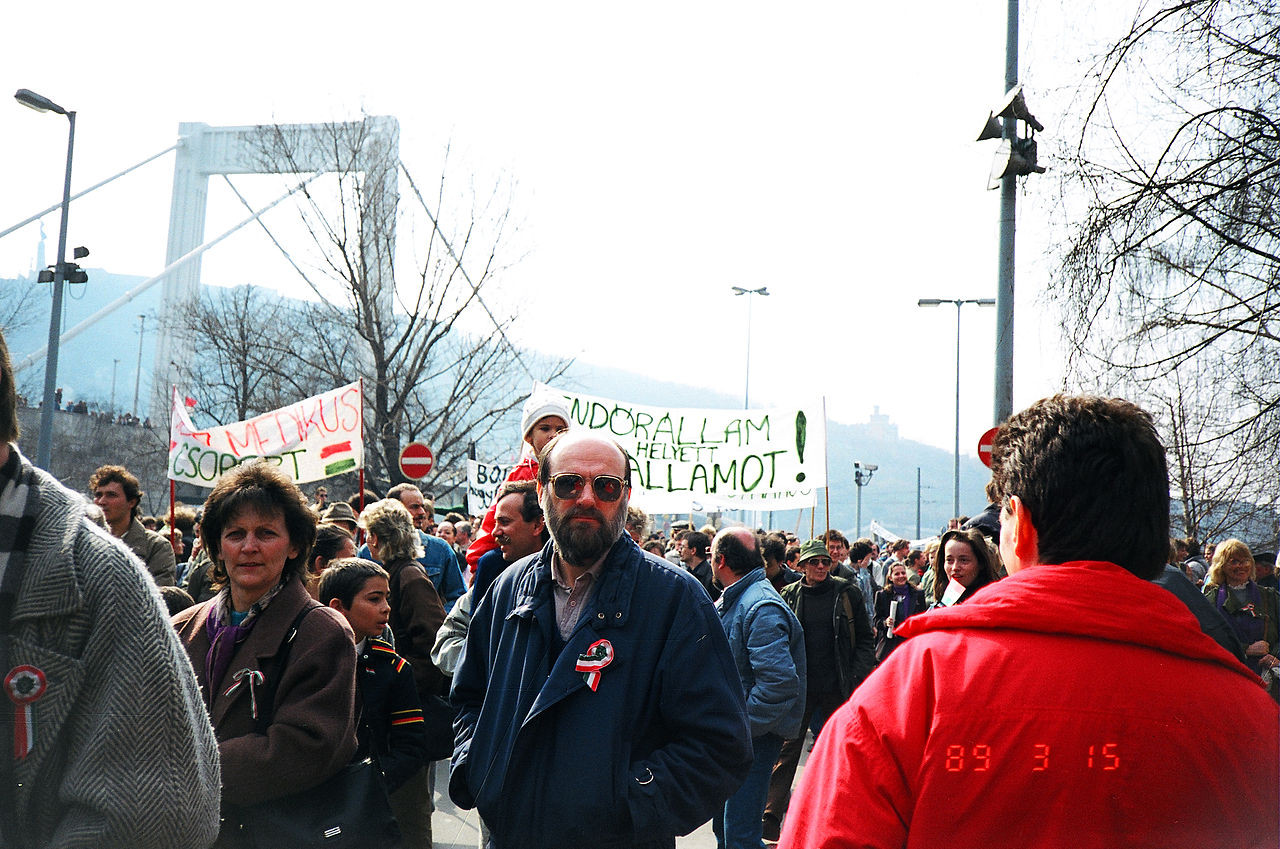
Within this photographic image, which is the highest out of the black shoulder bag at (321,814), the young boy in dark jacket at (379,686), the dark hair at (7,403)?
the dark hair at (7,403)

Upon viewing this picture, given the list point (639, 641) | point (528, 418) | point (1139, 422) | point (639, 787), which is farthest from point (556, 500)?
point (528, 418)

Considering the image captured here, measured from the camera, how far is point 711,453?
1265 cm

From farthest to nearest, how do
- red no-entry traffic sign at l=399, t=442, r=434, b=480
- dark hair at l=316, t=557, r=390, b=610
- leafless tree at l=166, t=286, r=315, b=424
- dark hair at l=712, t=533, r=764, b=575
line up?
leafless tree at l=166, t=286, r=315, b=424
red no-entry traffic sign at l=399, t=442, r=434, b=480
dark hair at l=712, t=533, r=764, b=575
dark hair at l=316, t=557, r=390, b=610

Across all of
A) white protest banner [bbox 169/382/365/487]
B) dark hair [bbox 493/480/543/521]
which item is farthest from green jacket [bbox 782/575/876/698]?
white protest banner [bbox 169/382/365/487]

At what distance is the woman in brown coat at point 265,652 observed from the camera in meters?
3.17

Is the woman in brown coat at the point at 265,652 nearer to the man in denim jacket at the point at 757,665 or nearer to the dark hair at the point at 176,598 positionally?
the dark hair at the point at 176,598

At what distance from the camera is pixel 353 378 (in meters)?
23.1

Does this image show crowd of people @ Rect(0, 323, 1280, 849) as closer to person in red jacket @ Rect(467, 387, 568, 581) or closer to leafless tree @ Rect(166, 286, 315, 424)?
person in red jacket @ Rect(467, 387, 568, 581)

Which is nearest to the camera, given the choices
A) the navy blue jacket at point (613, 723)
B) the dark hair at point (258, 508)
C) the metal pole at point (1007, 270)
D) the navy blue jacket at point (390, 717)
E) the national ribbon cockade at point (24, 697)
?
the national ribbon cockade at point (24, 697)

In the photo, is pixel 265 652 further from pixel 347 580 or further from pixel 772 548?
pixel 772 548

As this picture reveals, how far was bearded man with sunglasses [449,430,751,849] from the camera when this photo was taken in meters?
2.87

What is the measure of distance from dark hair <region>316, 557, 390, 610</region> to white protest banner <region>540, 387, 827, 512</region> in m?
7.79

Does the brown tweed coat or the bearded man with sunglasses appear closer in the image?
the bearded man with sunglasses

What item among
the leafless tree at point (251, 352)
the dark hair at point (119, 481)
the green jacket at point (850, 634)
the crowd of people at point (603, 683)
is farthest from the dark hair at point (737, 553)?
the leafless tree at point (251, 352)
